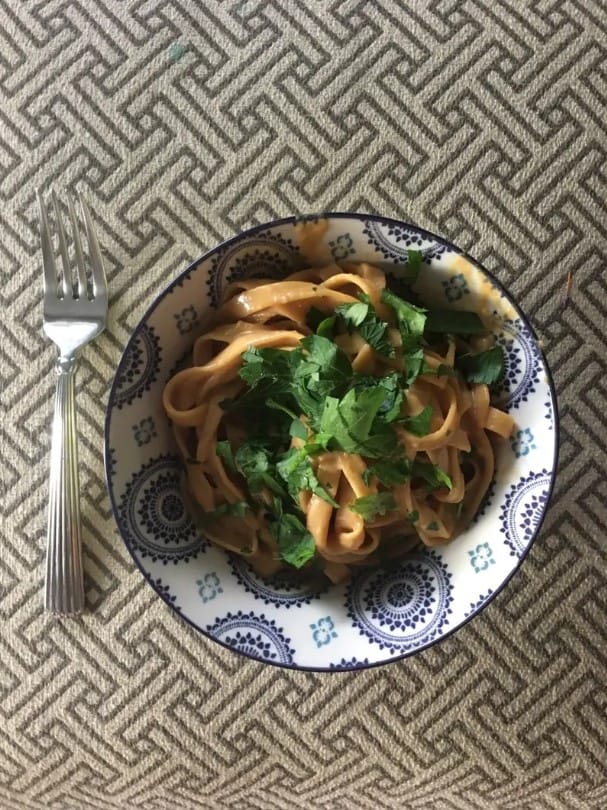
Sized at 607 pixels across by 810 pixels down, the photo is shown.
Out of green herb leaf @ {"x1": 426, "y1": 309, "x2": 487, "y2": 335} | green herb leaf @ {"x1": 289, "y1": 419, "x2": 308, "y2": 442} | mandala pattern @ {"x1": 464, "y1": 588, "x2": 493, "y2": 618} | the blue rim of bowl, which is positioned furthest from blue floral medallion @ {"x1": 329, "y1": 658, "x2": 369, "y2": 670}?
green herb leaf @ {"x1": 426, "y1": 309, "x2": 487, "y2": 335}

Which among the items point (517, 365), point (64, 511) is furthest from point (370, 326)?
point (64, 511)

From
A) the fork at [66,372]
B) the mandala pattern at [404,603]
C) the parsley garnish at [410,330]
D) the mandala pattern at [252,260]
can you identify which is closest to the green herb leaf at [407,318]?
the parsley garnish at [410,330]

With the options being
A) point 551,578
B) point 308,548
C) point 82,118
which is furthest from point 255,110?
point 551,578

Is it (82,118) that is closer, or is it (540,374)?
(540,374)

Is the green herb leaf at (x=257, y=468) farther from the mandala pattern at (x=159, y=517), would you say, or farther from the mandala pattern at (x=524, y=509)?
the mandala pattern at (x=524, y=509)

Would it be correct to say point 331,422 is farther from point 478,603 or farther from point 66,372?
point 66,372

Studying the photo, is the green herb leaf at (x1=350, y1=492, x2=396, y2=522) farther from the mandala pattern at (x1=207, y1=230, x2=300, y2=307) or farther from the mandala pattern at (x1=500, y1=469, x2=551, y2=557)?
the mandala pattern at (x1=207, y1=230, x2=300, y2=307)

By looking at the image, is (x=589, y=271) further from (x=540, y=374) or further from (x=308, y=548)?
(x=308, y=548)
